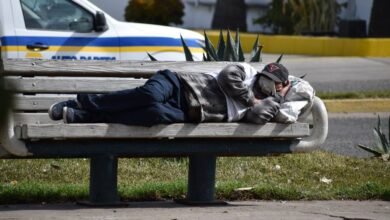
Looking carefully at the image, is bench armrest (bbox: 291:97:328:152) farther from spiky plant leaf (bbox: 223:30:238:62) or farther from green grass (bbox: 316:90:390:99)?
green grass (bbox: 316:90:390:99)

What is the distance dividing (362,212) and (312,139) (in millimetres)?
619

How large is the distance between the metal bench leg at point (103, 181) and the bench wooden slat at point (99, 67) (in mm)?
651

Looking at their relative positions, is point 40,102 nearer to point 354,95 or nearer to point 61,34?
point 61,34

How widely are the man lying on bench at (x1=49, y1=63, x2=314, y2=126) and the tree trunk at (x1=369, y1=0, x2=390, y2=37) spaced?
18.0 m

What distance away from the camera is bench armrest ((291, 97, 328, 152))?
19.2 ft

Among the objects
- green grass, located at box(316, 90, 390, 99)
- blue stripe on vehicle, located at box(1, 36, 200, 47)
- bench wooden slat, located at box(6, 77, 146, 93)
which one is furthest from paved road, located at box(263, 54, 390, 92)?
bench wooden slat, located at box(6, 77, 146, 93)

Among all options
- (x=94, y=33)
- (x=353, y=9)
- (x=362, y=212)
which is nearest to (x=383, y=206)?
(x=362, y=212)

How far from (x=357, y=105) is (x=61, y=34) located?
4645mm

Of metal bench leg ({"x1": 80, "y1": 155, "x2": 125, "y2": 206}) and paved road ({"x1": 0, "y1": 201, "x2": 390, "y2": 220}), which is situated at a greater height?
metal bench leg ({"x1": 80, "y1": 155, "x2": 125, "y2": 206})

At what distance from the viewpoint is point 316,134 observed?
5.86 metres

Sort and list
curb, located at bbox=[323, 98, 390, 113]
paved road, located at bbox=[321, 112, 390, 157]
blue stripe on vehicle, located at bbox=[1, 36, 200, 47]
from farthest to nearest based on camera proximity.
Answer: curb, located at bbox=[323, 98, 390, 113] < blue stripe on vehicle, located at bbox=[1, 36, 200, 47] < paved road, located at bbox=[321, 112, 390, 157]

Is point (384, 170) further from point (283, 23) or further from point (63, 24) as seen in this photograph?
point (283, 23)

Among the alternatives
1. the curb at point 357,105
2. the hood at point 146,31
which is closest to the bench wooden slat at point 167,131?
the hood at point 146,31

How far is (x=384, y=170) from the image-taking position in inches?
304
